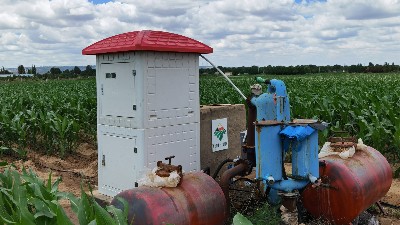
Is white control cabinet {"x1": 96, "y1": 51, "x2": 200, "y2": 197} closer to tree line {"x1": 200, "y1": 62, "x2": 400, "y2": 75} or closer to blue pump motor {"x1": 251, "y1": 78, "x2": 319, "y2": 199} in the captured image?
blue pump motor {"x1": 251, "y1": 78, "x2": 319, "y2": 199}

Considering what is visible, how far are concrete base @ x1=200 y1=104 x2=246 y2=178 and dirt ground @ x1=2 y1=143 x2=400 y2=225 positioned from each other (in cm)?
179

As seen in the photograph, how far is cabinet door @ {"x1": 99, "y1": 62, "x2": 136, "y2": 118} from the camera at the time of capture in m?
5.38

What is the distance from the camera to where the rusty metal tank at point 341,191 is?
4949mm

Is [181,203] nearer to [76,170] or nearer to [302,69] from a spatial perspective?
[76,170]

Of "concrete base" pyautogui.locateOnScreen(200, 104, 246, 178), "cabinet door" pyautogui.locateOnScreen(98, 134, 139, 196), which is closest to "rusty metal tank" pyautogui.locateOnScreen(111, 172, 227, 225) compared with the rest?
"cabinet door" pyautogui.locateOnScreen(98, 134, 139, 196)

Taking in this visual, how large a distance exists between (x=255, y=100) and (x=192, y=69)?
1.08 m

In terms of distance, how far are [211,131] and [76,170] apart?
384cm

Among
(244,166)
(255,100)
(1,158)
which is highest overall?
(255,100)

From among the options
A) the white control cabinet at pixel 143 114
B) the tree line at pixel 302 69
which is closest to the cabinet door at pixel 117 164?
the white control cabinet at pixel 143 114

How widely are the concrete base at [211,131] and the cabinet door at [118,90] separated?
3.68ft

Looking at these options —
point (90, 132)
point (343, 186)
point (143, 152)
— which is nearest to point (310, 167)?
point (343, 186)

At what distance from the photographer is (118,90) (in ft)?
18.4

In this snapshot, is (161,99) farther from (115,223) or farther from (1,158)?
(1,158)

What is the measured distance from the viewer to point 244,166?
5.18 metres
